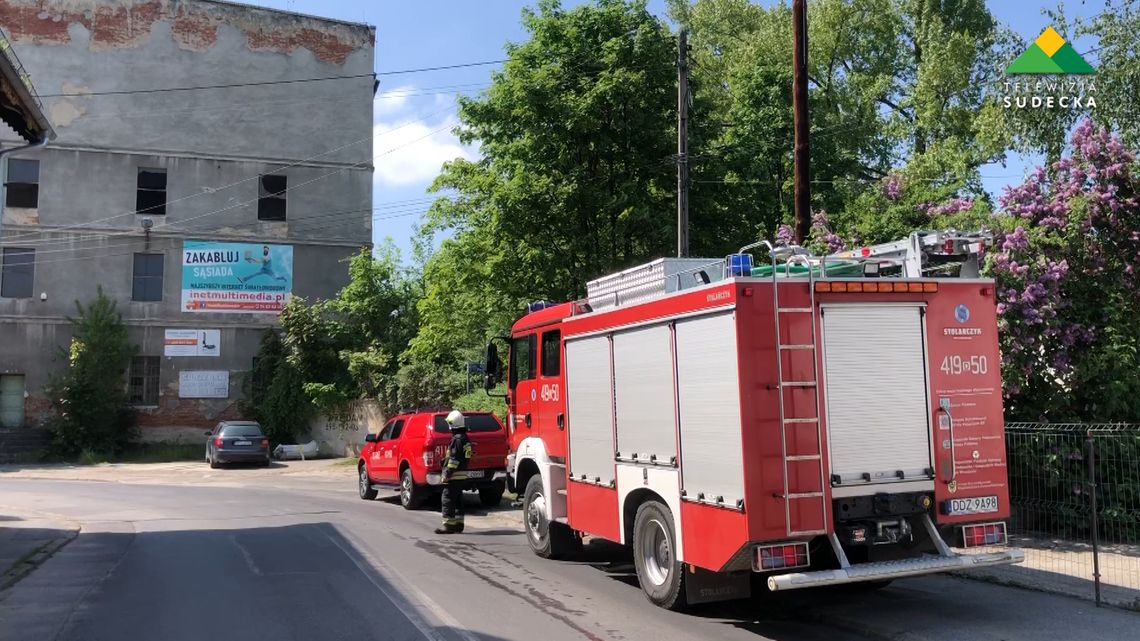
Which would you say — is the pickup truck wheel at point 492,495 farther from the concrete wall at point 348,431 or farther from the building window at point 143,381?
the building window at point 143,381

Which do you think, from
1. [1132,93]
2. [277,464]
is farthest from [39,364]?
[1132,93]

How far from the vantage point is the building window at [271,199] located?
117ft

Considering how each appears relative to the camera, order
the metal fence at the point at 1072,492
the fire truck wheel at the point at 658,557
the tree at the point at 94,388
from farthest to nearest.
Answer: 1. the tree at the point at 94,388
2. the metal fence at the point at 1072,492
3. the fire truck wheel at the point at 658,557

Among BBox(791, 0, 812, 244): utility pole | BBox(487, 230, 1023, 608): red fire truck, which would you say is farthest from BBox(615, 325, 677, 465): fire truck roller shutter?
BBox(791, 0, 812, 244): utility pole

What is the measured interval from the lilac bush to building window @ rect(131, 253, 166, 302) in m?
31.9

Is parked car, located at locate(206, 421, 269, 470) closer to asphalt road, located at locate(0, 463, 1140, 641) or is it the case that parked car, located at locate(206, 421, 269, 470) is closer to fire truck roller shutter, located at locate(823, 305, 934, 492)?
asphalt road, located at locate(0, 463, 1140, 641)

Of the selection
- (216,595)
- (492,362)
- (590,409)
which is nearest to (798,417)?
(590,409)

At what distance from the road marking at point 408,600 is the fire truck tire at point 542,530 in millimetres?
1877

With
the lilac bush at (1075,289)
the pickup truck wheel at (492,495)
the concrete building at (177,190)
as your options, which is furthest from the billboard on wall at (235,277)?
the lilac bush at (1075,289)

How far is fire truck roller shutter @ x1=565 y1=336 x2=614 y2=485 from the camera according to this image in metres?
8.71

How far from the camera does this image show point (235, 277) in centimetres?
3469

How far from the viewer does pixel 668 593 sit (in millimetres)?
7559

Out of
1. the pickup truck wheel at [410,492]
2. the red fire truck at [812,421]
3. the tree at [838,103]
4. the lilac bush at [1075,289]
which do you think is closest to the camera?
the red fire truck at [812,421]

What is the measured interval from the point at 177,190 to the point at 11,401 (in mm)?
10293
